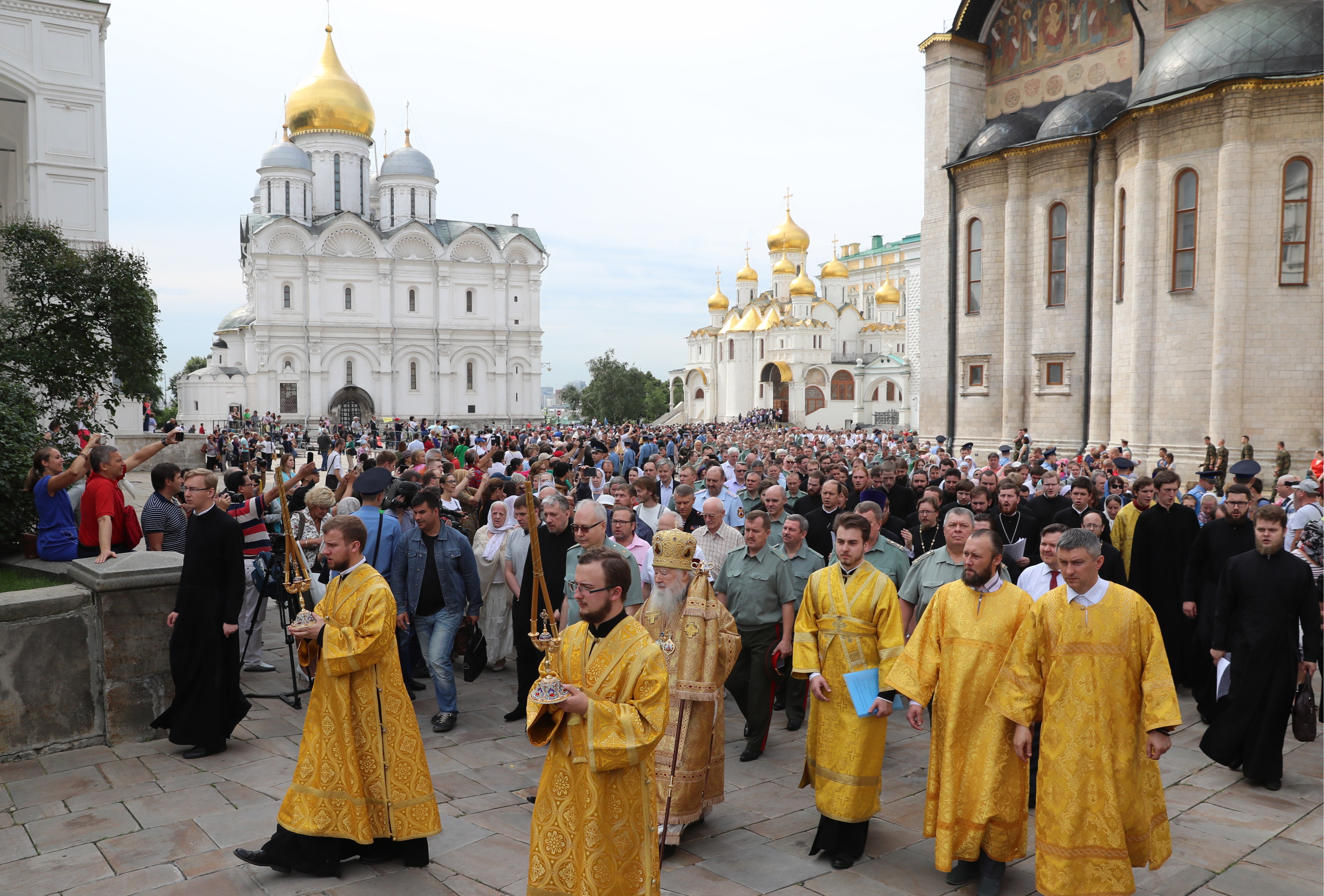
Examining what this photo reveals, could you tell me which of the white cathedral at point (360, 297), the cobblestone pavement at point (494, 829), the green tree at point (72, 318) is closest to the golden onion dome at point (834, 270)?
the white cathedral at point (360, 297)

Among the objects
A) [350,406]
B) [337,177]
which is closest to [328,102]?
[337,177]

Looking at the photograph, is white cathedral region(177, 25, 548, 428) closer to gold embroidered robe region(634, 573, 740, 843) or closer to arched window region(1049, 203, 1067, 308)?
arched window region(1049, 203, 1067, 308)

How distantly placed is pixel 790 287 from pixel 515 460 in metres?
55.4

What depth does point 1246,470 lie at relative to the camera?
26.6 ft

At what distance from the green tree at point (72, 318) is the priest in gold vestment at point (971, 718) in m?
14.1

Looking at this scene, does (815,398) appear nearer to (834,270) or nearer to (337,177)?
(834,270)

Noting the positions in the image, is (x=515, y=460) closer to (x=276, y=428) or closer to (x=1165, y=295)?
(x=1165, y=295)

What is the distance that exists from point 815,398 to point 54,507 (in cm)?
5725

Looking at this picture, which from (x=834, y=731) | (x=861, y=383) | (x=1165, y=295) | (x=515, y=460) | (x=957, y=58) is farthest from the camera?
(x=861, y=383)

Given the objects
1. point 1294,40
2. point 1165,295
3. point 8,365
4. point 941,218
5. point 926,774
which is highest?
point 1294,40

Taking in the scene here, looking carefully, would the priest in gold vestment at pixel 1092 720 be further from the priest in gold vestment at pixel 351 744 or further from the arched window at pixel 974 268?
the arched window at pixel 974 268

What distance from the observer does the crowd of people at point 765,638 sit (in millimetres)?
3219

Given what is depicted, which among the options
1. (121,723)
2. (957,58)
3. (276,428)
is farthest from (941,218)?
(276,428)

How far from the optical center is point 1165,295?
56.8 feet
